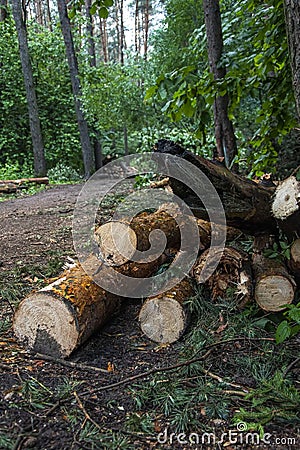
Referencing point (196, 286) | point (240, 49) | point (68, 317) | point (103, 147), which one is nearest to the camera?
point (68, 317)

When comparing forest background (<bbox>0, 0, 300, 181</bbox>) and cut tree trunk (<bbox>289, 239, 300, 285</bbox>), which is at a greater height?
forest background (<bbox>0, 0, 300, 181</bbox>)

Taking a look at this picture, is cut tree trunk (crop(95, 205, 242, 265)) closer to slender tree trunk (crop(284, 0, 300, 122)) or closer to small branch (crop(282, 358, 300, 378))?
small branch (crop(282, 358, 300, 378))

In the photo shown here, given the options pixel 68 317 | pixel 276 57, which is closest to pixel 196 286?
pixel 68 317

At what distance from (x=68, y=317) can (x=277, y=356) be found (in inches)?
46.7

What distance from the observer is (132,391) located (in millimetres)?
2193

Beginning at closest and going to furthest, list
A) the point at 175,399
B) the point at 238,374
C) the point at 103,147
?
the point at 175,399
the point at 238,374
the point at 103,147

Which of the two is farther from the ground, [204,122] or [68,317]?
[204,122]

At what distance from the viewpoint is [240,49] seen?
4.14 metres

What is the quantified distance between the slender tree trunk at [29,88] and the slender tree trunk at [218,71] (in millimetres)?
9404

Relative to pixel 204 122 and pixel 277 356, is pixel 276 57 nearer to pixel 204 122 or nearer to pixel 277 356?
pixel 204 122

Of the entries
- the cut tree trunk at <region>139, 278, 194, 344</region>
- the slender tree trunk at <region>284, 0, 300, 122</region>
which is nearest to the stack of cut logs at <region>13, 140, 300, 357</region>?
the cut tree trunk at <region>139, 278, 194, 344</region>

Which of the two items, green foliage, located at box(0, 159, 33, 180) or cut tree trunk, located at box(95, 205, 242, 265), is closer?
cut tree trunk, located at box(95, 205, 242, 265)

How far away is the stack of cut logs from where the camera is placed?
255 centimetres

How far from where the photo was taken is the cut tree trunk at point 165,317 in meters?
2.70
